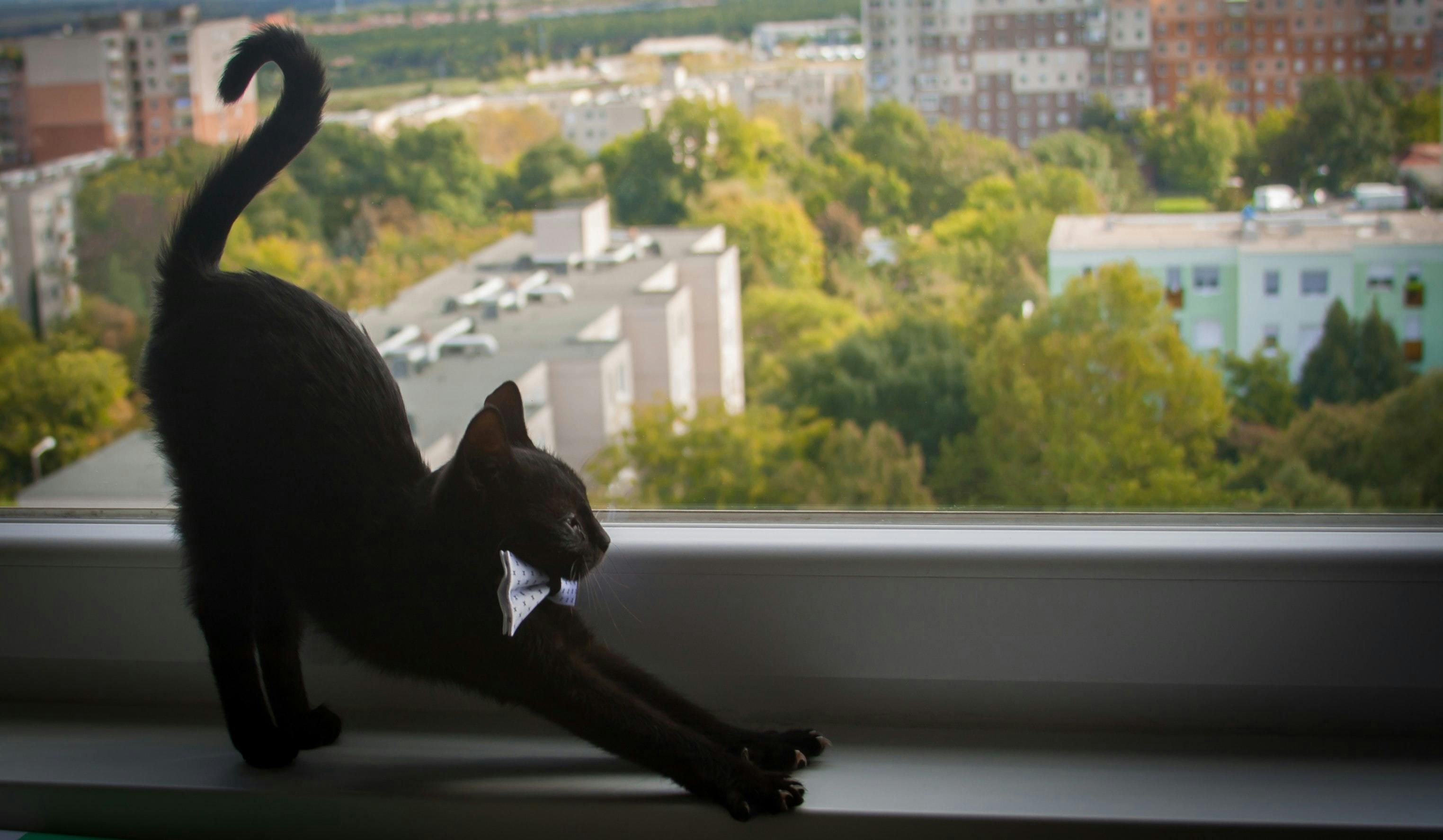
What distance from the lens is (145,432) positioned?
2.29 feet

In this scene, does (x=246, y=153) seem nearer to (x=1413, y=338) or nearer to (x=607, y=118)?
(x=1413, y=338)

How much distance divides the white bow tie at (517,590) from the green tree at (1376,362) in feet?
19.2

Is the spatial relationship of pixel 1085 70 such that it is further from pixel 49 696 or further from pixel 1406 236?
pixel 49 696

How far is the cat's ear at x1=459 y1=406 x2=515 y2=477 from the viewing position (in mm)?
587

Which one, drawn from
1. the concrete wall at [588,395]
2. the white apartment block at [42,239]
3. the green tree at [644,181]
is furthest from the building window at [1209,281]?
the white apartment block at [42,239]

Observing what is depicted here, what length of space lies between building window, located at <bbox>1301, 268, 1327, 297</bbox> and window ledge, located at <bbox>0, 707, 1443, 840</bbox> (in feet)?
18.0

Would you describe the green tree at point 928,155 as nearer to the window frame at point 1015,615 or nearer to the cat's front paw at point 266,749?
the window frame at point 1015,615

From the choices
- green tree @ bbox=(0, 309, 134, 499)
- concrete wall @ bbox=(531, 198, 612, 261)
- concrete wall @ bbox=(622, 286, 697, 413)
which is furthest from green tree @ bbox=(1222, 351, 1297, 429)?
green tree @ bbox=(0, 309, 134, 499)

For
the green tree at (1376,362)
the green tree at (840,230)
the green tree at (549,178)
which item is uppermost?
the green tree at (549,178)

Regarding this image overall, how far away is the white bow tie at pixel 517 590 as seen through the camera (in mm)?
586

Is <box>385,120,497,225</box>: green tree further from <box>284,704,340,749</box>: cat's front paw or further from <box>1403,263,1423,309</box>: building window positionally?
<box>284,704,340,749</box>: cat's front paw

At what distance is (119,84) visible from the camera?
5.61 meters

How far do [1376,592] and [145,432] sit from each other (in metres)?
0.77

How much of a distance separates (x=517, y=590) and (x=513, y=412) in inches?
4.9
